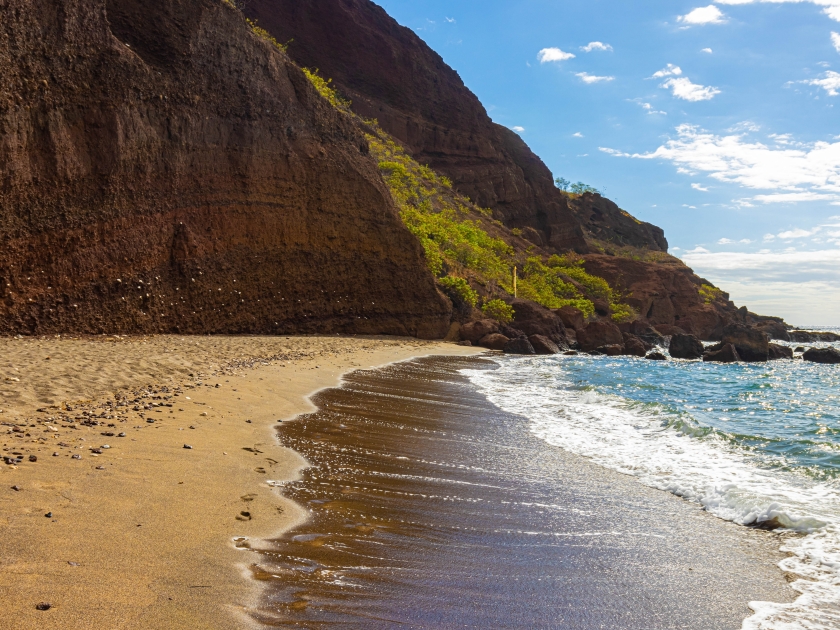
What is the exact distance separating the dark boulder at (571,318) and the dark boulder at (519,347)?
9.35 meters

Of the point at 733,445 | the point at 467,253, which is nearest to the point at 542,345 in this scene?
the point at 467,253

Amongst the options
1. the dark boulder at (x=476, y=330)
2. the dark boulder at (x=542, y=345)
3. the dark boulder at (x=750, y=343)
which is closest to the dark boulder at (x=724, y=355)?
the dark boulder at (x=750, y=343)

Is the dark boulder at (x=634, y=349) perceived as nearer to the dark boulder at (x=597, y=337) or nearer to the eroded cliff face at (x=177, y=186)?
the dark boulder at (x=597, y=337)

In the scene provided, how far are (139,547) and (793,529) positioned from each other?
15.8 ft

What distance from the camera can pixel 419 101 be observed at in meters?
63.8

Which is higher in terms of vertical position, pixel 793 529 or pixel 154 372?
pixel 154 372

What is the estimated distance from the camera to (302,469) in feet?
18.2

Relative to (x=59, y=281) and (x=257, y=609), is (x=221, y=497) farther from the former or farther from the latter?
(x=59, y=281)

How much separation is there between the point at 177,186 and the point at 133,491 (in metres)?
14.5

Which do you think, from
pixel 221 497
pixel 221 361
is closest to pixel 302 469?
pixel 221 497

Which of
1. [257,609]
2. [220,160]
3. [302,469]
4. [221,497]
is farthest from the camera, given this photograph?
[220,160]

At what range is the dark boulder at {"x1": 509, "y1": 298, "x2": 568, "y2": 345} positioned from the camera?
103 feet

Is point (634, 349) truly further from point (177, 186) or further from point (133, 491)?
point (133, 491)

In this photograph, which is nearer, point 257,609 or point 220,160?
point 257,609
